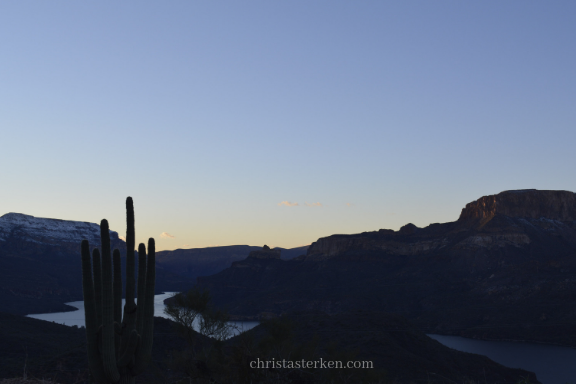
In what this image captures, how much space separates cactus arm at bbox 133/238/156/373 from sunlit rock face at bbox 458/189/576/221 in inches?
7091

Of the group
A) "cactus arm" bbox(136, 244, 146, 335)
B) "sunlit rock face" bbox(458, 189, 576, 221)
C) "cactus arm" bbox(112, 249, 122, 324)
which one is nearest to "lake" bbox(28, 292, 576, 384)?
"cactus arm" bbox(136, 244, 146, 335)

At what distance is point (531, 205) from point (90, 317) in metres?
195

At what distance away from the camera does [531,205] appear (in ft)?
600

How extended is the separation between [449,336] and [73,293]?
423 ft

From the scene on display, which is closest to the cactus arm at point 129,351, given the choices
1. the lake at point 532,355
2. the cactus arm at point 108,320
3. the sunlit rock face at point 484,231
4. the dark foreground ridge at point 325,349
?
the cactus arm at point 108,320

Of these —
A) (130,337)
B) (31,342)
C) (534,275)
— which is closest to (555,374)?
(534,275)

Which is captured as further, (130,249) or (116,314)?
(116,314)

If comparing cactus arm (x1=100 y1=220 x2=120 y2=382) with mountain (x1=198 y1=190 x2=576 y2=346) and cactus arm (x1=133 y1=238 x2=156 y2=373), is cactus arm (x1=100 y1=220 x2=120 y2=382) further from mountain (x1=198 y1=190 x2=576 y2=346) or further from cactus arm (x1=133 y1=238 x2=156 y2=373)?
mountain (x1=198 y1=190 x2=576 y2=346)

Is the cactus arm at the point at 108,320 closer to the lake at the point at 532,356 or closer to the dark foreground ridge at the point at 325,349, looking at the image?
the dark foreground ridge at the point at 325,349

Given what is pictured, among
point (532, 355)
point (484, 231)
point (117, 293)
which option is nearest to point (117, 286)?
point (117, 293)

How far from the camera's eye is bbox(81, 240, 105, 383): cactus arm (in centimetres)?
1272

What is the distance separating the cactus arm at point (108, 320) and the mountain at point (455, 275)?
97.4 meters

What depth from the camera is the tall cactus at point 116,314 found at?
1284cm

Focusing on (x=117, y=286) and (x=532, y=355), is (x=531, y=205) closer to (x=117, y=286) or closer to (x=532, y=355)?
(x=532, y=355)
